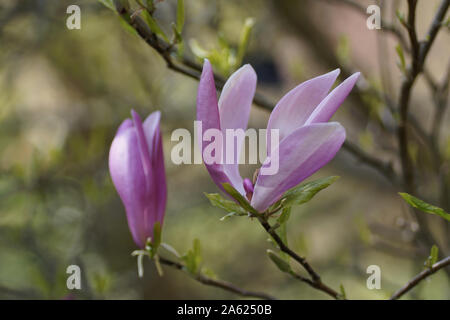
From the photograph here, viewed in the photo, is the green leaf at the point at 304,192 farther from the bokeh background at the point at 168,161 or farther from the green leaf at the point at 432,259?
the bokeh background at the point at 168,161

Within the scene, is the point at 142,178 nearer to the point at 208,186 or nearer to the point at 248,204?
the point at 248,204

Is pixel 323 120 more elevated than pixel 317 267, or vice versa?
pixel 323 120

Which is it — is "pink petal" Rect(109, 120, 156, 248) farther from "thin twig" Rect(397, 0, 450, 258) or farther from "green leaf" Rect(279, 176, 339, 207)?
"thin twig" Rect(397, 0, 450, 258)

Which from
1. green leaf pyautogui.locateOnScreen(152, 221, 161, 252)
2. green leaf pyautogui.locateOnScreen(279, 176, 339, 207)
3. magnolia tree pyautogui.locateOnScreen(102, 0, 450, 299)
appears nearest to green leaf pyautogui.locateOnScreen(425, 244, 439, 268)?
magnolia tree pyautogui.locateOnScreen(102, 0, 450, 299)

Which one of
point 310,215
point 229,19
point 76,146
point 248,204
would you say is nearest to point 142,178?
point 248,204
